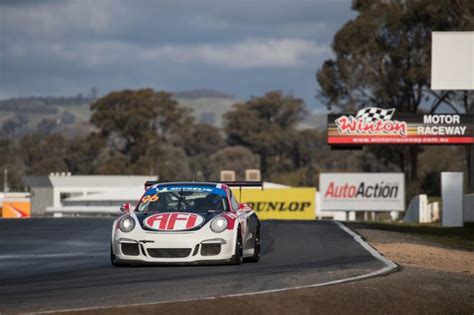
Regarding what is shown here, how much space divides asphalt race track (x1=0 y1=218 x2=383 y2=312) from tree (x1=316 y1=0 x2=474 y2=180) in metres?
48.6

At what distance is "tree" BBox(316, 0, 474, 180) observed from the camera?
69.9 metres

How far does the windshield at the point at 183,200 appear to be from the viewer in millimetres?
16453

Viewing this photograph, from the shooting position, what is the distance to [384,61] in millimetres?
72188

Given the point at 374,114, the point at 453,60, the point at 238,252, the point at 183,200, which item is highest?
the point at 453,60

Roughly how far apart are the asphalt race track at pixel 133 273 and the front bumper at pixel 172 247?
14 centimetres

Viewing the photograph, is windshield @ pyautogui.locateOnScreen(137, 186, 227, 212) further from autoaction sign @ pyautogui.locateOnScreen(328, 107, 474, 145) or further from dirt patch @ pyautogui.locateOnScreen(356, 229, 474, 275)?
autoaction sign @ pyautogui.locateOnScreen(328, 107, 474, 145)

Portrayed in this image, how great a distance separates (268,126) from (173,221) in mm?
107173

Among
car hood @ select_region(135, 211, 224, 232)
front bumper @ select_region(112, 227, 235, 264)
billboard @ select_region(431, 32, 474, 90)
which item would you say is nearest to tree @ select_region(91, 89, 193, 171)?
billboard @ select_region(431, 32, 474, 90)

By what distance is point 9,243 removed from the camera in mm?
21281

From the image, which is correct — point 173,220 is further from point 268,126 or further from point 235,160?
point 268,126

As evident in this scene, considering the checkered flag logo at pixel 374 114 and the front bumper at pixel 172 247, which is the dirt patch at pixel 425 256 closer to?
the front bumper at pixel 172 247

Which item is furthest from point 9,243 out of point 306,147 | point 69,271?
point 306,147

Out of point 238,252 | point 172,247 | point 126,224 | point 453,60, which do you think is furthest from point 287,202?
point 172,247

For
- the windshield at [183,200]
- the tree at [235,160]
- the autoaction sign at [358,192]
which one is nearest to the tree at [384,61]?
the autoaction sign at [358,192]
